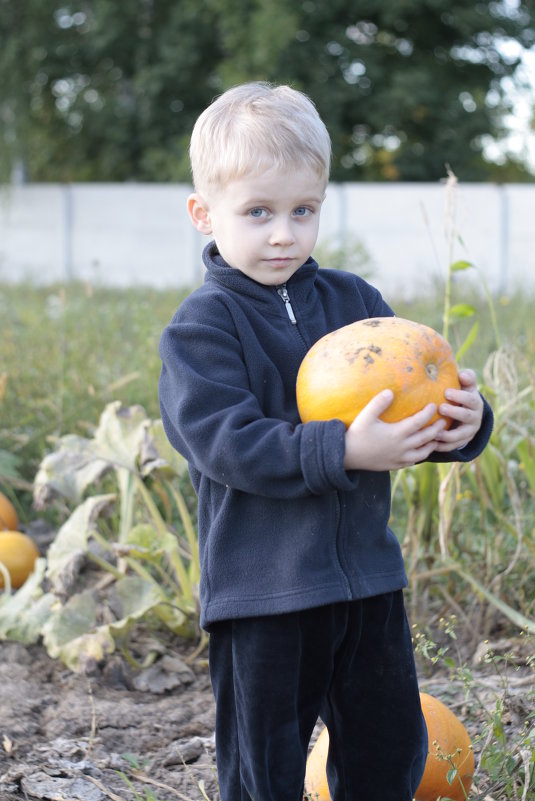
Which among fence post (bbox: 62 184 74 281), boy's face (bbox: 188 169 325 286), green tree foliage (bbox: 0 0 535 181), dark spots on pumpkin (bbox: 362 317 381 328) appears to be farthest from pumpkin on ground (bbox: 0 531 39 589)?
green tree foliage (bbox: 0 0 535 181)

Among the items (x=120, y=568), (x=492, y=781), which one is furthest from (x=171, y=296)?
(x=492, y=781)

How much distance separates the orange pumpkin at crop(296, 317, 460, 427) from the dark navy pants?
0.39 meters

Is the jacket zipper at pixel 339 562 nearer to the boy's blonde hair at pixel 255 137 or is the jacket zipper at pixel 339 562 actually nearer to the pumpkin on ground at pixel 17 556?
the boy's blonde hair at pixel 255 137

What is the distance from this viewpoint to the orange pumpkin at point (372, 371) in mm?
1678

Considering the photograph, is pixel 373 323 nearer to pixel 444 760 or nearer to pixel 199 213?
pixel 199 213

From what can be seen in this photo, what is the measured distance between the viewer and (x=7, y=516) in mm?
3736

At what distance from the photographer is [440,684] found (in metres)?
2.70

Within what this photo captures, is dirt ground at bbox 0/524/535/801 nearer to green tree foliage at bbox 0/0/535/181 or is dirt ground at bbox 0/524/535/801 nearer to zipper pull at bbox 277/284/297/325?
zipper pull at bbox 277/284/297/325

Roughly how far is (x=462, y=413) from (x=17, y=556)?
2.18 metres

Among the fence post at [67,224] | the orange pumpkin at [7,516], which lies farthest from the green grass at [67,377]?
the fence post at [67,224]

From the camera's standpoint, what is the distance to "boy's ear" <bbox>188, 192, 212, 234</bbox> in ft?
6.14

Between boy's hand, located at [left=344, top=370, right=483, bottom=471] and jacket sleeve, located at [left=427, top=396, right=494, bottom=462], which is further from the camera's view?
jacket sleeve, located at [left=427, top=396, right=494, bottom=462]

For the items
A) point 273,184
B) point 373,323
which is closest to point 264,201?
point 273,184

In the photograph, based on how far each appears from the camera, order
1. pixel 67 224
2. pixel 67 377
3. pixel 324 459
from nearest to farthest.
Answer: pixel 324 459
pixel 67 377
pixel 67 224
